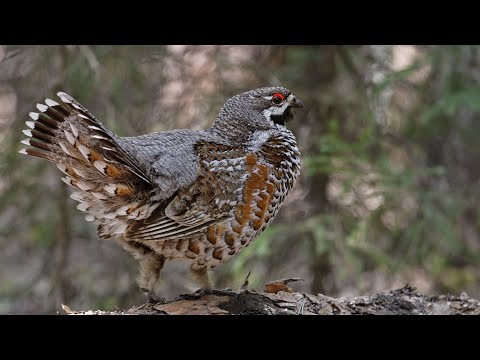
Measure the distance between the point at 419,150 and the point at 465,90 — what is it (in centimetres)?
100

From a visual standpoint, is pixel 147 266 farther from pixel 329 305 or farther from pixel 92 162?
pixel 329 305

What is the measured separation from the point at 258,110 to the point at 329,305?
174cm

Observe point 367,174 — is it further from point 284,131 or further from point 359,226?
point 284,131

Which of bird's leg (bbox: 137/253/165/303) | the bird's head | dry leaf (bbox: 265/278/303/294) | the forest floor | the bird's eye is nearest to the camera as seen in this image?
the forest floor

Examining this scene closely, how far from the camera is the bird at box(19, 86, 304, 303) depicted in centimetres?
395

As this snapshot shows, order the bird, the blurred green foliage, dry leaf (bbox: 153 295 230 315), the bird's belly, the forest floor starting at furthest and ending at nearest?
the blurred green foliage → the bird's belly → the bird → dry leaf (bbox: 153 295 230 315) → the forest floor

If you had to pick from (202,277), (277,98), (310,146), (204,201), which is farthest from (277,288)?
(310,146)

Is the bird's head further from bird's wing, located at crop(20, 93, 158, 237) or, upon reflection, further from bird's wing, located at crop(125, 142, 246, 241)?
bird's wing, located at crop(20, 93, 158, 237)

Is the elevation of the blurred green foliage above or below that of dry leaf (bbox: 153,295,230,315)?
above

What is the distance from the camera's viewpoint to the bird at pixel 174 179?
13.0 feet

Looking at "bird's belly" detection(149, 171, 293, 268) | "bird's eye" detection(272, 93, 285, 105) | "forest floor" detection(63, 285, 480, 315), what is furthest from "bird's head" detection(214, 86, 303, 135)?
"forest floor" detection(63, 285, 480, 315)

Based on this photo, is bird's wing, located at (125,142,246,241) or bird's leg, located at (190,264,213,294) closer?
bird's wing, located at (125,142,246,241)

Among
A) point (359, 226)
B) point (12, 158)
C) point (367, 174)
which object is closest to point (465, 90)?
point (367, 174)

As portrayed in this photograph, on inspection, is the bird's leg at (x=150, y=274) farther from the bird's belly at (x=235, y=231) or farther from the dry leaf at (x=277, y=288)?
the dry leaf at (x=277, y=288)
